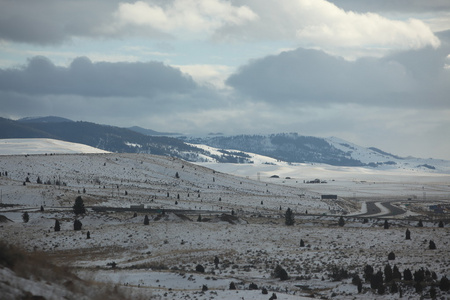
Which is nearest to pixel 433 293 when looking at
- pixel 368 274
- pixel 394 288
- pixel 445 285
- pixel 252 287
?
pixel 445 285

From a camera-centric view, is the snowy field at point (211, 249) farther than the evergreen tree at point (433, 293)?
Yes

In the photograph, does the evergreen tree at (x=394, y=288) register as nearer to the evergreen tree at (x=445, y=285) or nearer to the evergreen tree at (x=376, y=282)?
the evergreen tree at (x=376, y=282)

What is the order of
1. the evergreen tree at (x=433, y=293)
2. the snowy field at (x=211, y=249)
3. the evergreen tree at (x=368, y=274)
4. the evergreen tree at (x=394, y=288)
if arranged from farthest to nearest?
the evergreen tree at (x=368, y=274) < the snowy field at (x=211, y=249) < the evergreen tree at (x=394, y=288) < the evergreen tree at (x=433, y=293)

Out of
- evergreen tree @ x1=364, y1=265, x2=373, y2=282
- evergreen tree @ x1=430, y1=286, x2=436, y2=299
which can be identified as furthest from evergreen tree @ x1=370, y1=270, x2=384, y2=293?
evergreen tree @ x1=430, y1=286, x2=436, y2=299

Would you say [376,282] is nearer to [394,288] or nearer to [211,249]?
A: [394,288]

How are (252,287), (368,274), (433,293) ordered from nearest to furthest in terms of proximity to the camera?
(433,293) < (252,287) < (368,274)

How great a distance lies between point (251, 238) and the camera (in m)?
71.8

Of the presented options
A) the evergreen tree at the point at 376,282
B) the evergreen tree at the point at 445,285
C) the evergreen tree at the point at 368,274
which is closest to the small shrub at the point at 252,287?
the evergreen tree at the point at 376,282

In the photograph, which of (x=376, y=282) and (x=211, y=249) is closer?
(x=376, y=282)

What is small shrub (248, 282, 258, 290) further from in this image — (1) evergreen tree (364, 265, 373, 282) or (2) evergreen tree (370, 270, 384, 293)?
(1) evergreen tree (364, 265, 373, 282)

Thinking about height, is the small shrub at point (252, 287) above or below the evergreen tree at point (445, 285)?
below

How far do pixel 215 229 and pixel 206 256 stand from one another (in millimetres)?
16867

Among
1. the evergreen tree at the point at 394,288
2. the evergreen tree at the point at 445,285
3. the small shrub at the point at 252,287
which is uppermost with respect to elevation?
the evergreen tree at the point at 445,285

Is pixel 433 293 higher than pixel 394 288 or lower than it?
higher
